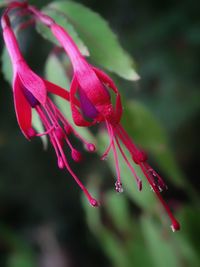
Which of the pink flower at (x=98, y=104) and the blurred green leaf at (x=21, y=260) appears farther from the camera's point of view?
the blurred green leaf at (x=21, y=260)

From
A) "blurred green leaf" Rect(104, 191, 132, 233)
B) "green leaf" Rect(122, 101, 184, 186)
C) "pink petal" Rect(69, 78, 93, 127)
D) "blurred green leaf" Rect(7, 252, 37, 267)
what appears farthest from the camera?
"blurred green leaf" Rect(7, 252, 37, 267)

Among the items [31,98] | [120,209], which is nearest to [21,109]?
[31,98]

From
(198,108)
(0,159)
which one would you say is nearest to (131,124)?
(198,108)

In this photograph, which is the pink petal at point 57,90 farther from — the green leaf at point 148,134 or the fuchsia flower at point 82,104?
the green leaf at point 148,134

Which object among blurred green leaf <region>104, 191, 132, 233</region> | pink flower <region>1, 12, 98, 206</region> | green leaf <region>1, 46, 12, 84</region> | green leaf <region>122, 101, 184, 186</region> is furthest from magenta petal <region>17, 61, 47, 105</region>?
blurred green leaf <region>104, 191, 132, 233</region>

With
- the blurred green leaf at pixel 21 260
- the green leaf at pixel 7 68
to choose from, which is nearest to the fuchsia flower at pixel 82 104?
the green leaf at pixel 7 68

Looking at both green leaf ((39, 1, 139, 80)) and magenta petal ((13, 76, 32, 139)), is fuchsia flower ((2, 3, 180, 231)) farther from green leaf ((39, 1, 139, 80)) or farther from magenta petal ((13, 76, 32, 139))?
green leaf ((39, 1, 139, 80))

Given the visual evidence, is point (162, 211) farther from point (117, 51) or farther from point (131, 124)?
point (117, 51)
